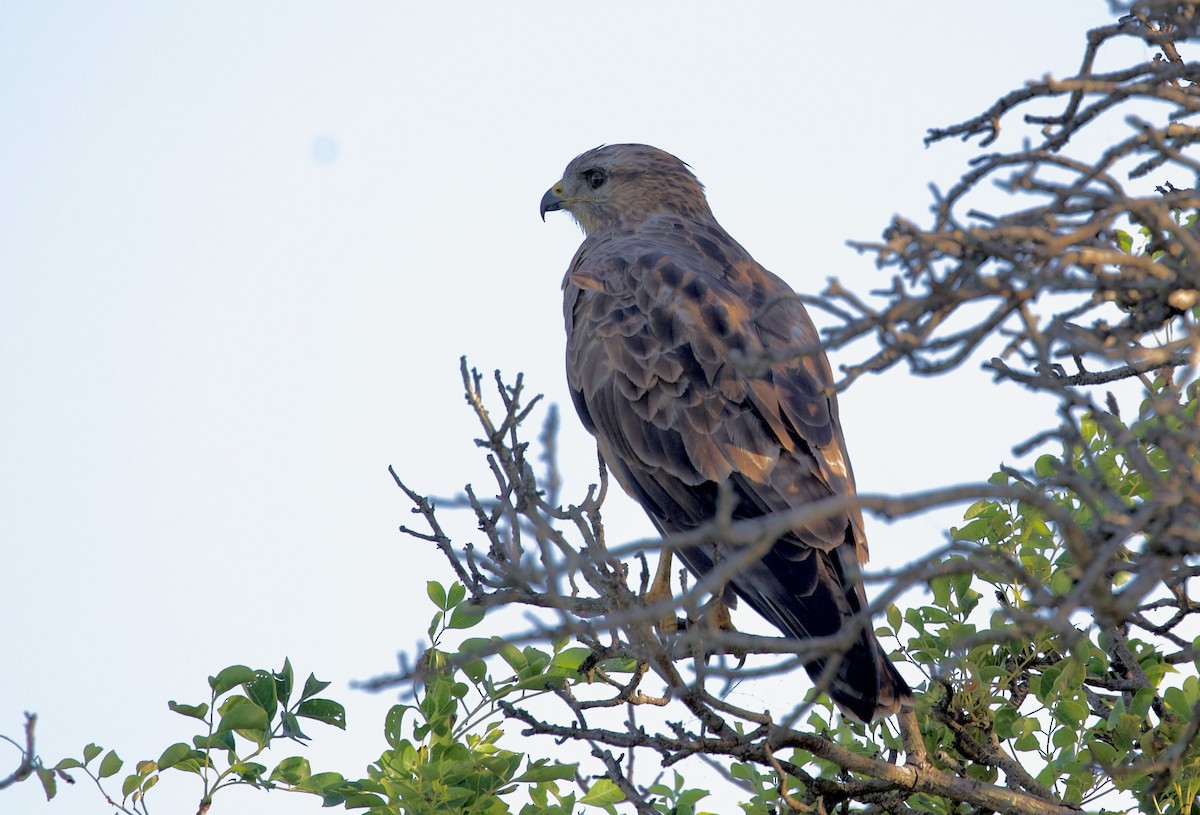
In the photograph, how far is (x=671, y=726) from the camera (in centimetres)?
357

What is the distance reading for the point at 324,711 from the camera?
3990mm

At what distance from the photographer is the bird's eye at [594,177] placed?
747 cm

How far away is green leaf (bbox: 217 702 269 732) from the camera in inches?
148

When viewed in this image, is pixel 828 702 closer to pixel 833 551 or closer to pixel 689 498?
pixel 833 551

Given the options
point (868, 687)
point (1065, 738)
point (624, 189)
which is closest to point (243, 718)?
point (868, 687)

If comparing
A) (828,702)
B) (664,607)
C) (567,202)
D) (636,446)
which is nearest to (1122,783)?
(828,702)

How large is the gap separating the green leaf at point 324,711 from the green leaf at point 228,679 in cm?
23

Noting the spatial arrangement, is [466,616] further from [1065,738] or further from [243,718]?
[1065,738]

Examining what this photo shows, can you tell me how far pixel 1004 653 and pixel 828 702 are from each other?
609mm

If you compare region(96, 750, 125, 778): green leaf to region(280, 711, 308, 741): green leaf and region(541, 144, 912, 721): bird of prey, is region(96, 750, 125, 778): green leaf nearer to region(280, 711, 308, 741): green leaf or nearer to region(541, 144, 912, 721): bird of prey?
region(280, 711, 308, 741): green leaf

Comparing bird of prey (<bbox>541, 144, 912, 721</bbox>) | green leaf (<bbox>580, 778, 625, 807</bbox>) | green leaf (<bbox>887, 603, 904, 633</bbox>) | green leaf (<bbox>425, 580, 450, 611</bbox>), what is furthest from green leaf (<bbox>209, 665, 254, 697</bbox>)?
green leaf (<bbox>887, 603, 904, 633</bbox>)

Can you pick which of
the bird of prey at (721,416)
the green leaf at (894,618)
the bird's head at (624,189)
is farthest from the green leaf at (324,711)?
the bird's head at (624,189)

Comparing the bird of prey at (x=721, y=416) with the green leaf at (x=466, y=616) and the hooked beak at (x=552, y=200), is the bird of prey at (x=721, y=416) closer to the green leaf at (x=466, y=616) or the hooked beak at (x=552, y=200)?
the green leaf at (x=466, y=616)

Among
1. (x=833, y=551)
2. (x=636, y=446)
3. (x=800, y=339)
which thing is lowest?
(x=833, y=551)
